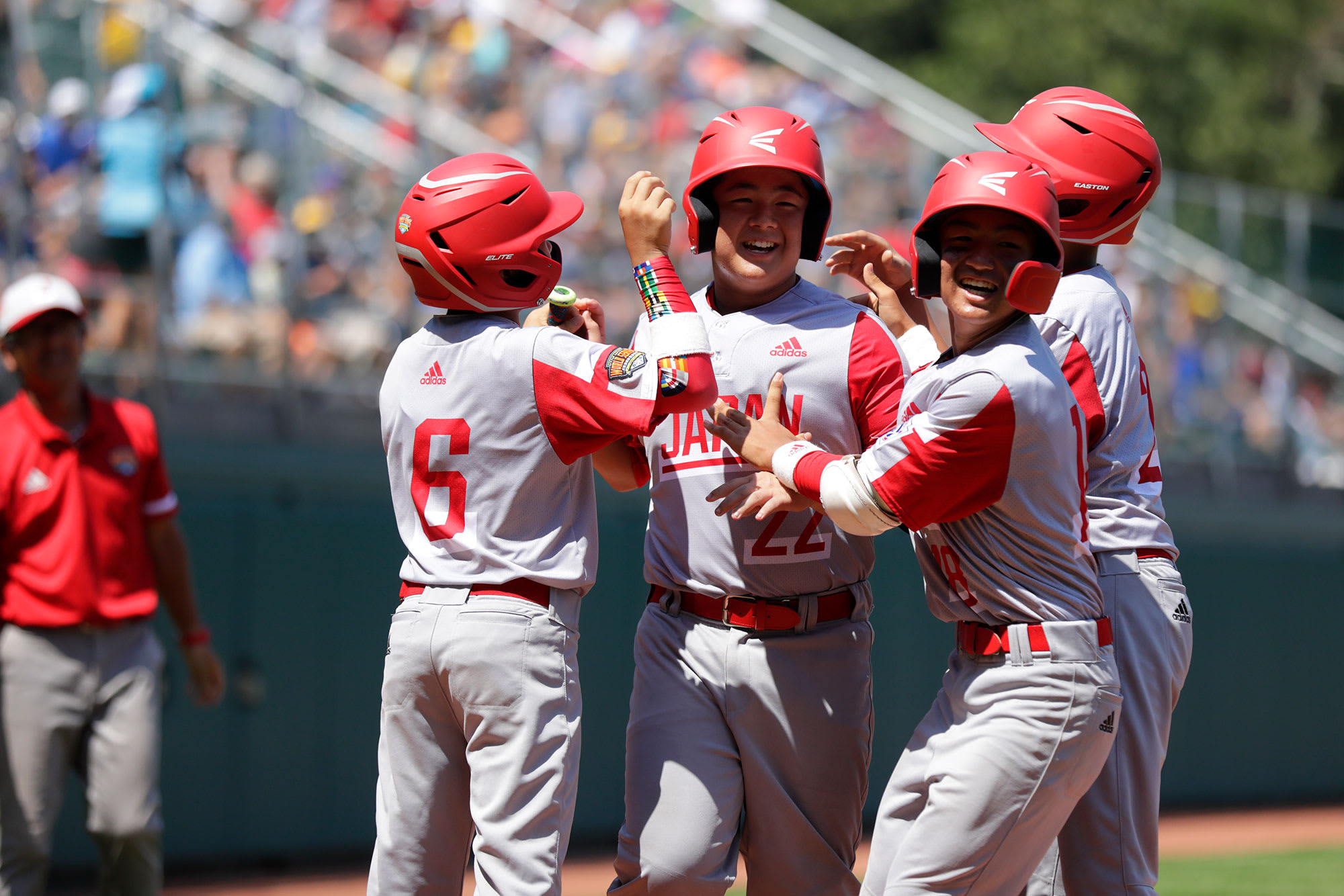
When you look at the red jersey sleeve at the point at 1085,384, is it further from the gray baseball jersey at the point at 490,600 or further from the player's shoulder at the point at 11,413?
the player's shoulder at the point at 11,413

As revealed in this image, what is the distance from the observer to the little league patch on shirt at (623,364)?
11.4ft

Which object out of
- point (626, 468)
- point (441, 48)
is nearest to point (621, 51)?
point (441, 48)

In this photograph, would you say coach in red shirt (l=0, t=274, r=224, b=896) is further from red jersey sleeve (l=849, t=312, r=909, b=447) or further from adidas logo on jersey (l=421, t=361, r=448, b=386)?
red jersey sleeve (l=849, t=312, r=909, b=447)

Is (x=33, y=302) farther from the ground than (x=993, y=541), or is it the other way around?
(x=33, y=302)

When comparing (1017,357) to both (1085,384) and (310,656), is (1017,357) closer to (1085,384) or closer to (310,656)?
(1085,384)

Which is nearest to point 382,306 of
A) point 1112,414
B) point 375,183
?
point 375,183

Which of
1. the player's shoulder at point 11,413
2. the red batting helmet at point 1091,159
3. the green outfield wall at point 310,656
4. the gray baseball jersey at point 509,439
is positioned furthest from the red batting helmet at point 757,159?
the green outfield wall at point 310,656

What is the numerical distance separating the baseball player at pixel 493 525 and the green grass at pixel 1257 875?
389cm

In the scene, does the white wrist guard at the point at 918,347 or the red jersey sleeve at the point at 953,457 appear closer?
the red jersey sleeve at the point at 953,457

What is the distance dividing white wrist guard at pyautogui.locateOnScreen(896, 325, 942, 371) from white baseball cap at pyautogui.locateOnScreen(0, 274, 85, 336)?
3.11m

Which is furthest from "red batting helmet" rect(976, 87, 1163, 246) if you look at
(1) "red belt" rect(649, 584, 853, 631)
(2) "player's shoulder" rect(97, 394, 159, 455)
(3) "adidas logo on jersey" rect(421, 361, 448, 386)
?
(2) "player's shoulder" rect(97, 394, 159, 455)

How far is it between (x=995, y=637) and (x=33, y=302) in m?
3.72

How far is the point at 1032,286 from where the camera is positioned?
3246 mm

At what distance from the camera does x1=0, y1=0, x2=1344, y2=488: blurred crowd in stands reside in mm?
7570
